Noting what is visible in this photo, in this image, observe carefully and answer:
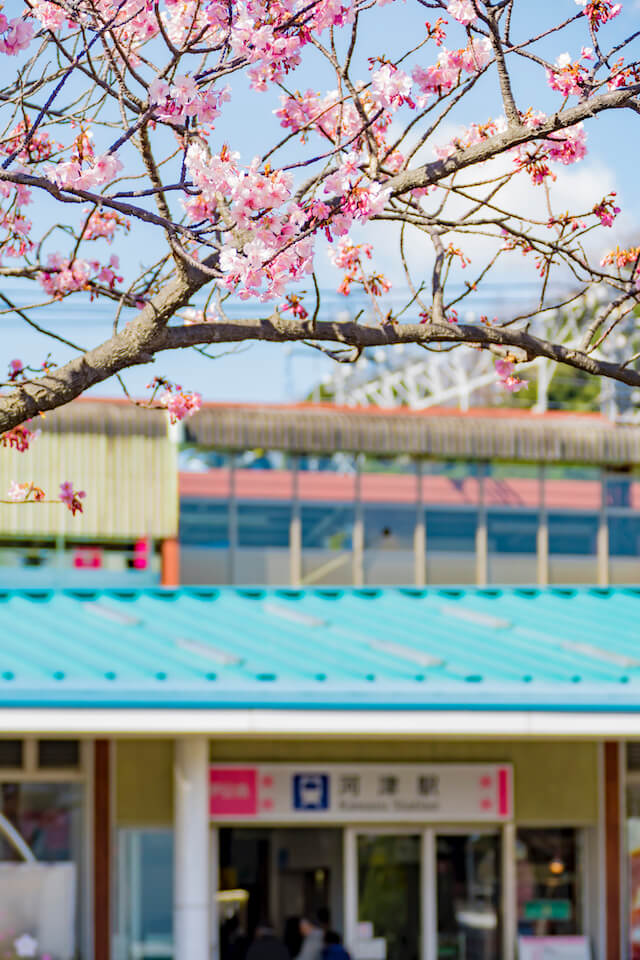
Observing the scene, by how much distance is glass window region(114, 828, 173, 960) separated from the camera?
13039mm

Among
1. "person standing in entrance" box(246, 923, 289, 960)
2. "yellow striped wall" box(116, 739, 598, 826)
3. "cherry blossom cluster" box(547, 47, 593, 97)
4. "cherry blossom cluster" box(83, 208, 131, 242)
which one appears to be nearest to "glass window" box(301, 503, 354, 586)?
"yellow striped wall" box(116, 739, 598, 826)

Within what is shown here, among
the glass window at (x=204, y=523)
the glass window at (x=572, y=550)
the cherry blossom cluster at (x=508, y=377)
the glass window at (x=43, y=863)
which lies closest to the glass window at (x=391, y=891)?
the glass window at (x=43, y=863)

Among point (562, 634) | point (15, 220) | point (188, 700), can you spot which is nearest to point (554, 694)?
point (562, 634)

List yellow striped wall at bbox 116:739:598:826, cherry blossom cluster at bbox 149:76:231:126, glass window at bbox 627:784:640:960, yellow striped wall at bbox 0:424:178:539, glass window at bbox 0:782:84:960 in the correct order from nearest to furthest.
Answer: cherry blossom cluster at bbox 149:76:231:126 → glass window at bbox 0:782:84:960 → yellow striped wall at bbox 116:739:598:826 → glass window at bbox 627:784:640:960 → yellow striped wall at bbox 0:424:178:539

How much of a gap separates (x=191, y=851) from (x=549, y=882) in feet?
12.8

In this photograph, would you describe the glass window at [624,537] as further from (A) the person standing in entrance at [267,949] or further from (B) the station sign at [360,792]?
(A) the person standing in entrance at [267,949]

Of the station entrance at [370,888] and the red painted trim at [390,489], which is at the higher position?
the red painted trim at [390,489]

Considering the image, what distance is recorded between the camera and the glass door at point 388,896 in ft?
43.7

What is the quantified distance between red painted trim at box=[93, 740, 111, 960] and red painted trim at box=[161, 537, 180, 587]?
4.58 m

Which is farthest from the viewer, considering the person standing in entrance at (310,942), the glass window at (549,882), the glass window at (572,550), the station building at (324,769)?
the glass window at (572,550)

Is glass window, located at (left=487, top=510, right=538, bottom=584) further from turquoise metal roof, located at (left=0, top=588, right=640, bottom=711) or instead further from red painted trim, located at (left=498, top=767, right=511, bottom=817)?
red painted trim, located at (left=498, top=767, right=511, bottom=817)

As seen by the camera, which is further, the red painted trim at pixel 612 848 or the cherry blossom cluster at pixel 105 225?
the red painted trim at pixel 612 848

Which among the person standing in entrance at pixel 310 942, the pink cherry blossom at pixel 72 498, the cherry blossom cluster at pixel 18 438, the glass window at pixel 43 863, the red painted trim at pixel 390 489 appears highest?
the cherry blossom cluster at pixel 18 438

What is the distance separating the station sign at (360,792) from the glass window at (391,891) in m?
0.32
